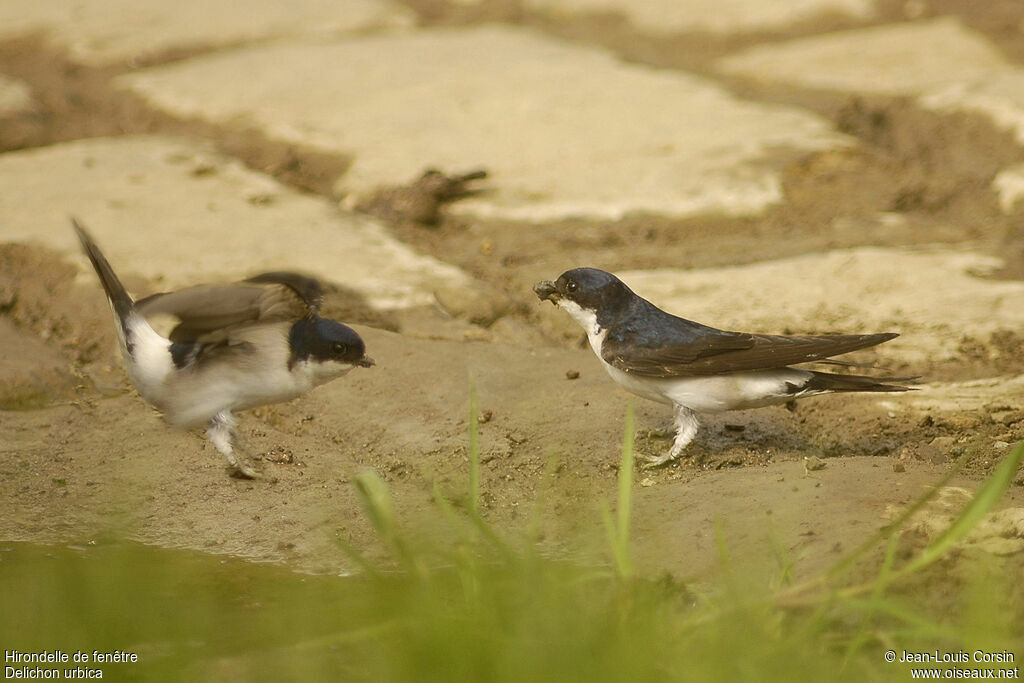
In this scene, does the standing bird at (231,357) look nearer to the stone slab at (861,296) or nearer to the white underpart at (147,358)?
the white underpart at (147,358)

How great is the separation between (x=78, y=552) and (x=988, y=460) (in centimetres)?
231

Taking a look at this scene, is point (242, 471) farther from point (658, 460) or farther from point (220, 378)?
point (658, 460)

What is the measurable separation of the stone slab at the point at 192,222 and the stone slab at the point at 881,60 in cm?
243

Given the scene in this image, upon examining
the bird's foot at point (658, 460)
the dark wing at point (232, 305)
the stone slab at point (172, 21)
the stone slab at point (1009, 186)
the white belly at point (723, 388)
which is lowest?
the bird's foot at point (658, 460)

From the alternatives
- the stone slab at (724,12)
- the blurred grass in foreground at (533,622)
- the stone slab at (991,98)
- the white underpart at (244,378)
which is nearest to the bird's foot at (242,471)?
the white underpart at (244,378)

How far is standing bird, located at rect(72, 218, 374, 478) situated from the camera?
3184 mm

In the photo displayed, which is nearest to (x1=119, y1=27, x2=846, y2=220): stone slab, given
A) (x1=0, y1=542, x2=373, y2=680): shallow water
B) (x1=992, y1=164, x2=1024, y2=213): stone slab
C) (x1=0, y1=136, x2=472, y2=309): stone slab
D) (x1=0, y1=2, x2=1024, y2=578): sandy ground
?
(x1=0, y1=2, x2=1024, y2=578): sandy ground

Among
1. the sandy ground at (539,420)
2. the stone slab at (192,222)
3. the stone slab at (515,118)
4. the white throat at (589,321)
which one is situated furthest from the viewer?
the stone slab at (515,118)

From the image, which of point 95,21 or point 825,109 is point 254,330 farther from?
point 95,21

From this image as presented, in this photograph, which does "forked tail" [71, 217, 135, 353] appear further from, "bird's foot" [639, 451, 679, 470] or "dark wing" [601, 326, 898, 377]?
"bird's foot" [639, 451, 679, 470]

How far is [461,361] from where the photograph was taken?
3.81 m

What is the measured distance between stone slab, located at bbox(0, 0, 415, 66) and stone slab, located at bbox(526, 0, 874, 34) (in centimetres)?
135

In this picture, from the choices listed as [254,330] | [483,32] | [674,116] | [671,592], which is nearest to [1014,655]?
[671,592]

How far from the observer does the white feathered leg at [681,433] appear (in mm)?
3504
